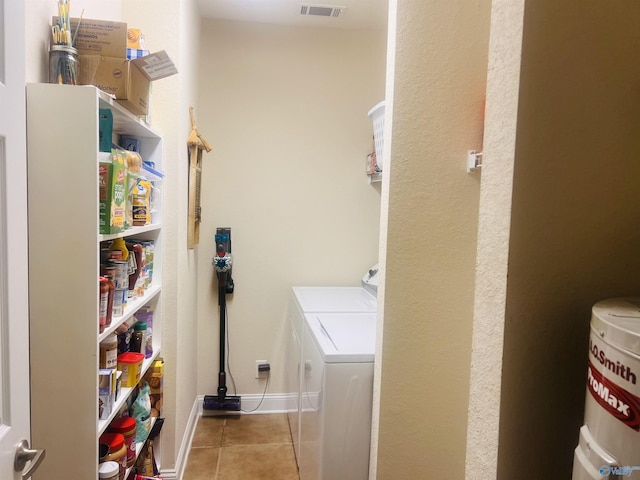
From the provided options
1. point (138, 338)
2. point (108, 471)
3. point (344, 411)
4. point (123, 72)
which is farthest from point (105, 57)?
point (344, 411)

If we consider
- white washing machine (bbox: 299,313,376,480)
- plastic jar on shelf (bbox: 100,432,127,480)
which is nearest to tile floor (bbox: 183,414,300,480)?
white washing machine (bbox: 299,313,376,480)

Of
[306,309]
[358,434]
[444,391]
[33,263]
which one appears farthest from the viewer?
[306,309]

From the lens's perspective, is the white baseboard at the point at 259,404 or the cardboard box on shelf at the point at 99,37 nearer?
the cardboard box on shelf at the point at 99,37

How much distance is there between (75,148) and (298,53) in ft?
6.78

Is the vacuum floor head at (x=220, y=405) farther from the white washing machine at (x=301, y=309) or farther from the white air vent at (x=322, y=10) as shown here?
the white air vent at (x=322, y=10)

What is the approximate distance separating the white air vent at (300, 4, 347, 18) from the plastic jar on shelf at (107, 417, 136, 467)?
2388 mm

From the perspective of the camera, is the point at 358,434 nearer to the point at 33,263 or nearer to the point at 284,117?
the point at 33,263

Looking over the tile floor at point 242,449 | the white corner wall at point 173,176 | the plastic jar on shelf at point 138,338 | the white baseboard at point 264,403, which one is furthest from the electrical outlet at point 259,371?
the plastic jar on shelf at point 138,338

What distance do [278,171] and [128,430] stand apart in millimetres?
1856

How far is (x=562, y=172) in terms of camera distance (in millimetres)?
811

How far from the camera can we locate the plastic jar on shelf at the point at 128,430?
1587mm

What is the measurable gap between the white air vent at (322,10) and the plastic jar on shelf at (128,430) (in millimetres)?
2388

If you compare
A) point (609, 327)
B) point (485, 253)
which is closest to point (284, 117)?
point (485, 253)

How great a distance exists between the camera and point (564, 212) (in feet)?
2.69
